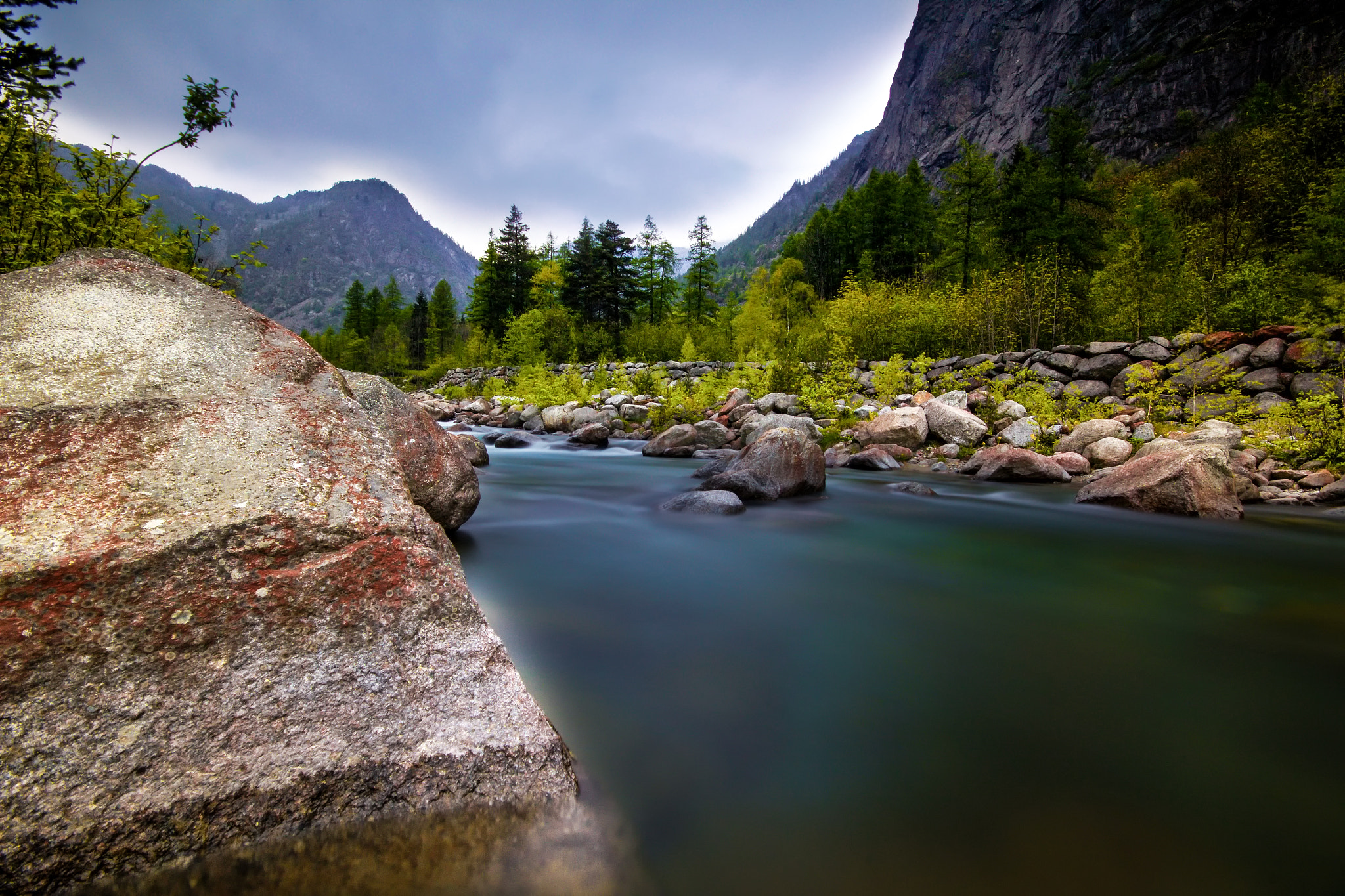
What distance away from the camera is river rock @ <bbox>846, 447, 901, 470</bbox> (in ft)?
33.2

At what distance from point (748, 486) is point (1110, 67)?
87425mm

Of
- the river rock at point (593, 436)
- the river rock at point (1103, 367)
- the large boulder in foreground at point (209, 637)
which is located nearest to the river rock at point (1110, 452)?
→ the river rock at point (1103, 367)

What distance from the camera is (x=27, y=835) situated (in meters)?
1.21

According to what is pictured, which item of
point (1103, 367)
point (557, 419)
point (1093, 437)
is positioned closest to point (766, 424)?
point (1093, 437)

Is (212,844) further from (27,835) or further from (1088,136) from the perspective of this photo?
(1088,136)

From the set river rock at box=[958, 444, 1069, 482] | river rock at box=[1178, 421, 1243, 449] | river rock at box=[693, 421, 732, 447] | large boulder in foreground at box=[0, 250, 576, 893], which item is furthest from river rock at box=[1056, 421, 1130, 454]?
large boulder in foreground at box=[0, 250, 576, 893]

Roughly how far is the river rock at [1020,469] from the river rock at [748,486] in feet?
13.5

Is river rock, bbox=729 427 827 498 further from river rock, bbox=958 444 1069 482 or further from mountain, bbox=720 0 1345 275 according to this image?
mountain, bbox=720 0 1345 275

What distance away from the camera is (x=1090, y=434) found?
9805 millimetres

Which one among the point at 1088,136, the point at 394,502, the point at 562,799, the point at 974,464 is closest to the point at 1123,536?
the point at 974,464

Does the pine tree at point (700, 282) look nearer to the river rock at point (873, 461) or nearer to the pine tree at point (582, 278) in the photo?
the pine tree at point (582, 278)

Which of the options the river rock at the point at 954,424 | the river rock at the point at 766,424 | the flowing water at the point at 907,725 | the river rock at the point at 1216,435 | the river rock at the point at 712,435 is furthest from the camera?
the river rock at the point at 712,435

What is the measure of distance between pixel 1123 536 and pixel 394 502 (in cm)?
685

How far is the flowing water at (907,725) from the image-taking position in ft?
5.38
